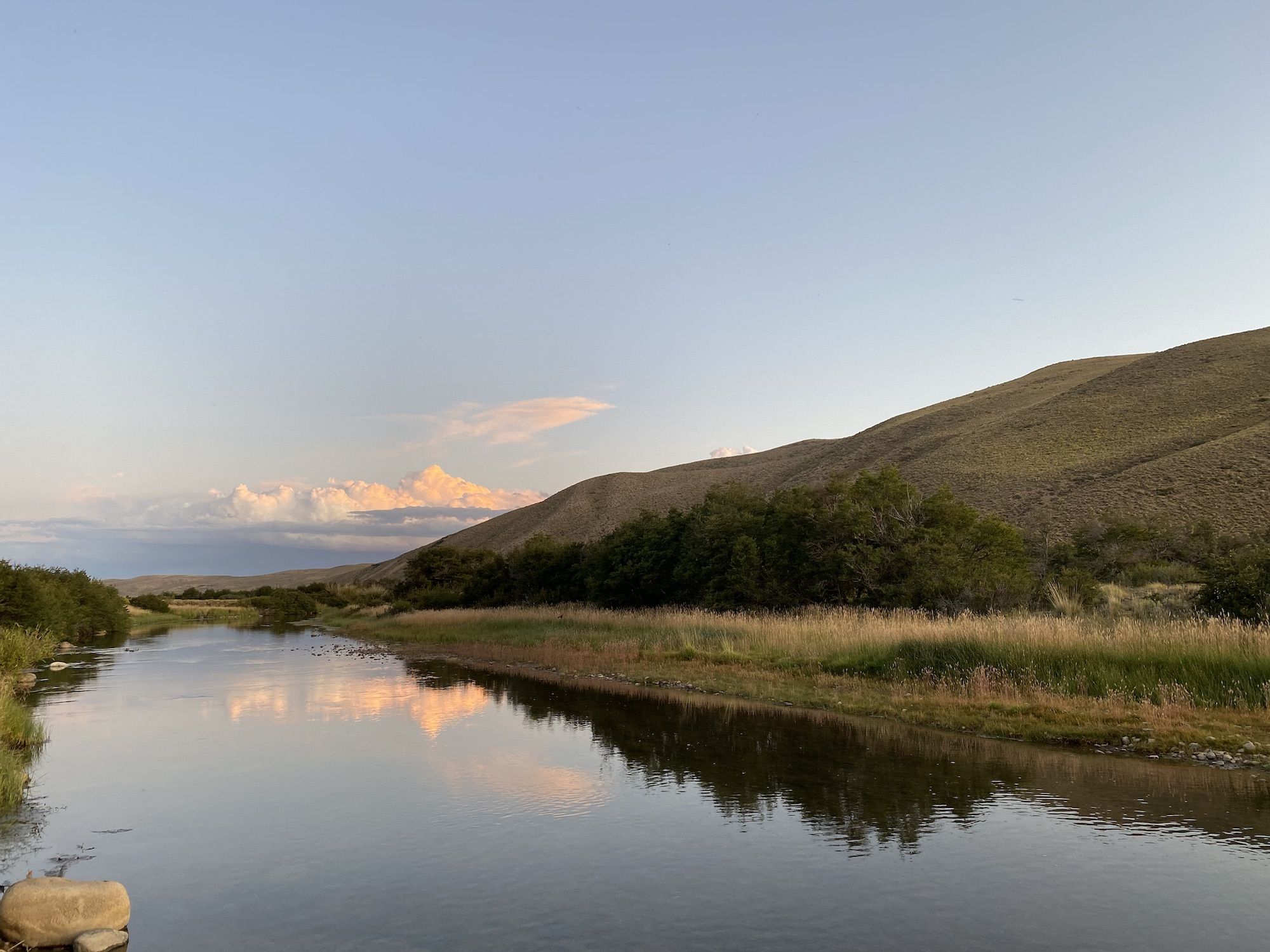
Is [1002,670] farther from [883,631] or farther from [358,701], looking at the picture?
[358,701]

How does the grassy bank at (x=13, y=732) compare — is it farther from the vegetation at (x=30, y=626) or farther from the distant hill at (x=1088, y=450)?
the distant hill at (x=1088, y=450)

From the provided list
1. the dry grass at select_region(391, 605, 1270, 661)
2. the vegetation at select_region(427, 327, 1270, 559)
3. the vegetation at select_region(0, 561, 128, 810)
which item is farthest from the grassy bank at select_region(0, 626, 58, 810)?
the vegetation at select_region(427, 327, 1270, 559)

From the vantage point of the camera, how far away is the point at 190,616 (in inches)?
A: 4033

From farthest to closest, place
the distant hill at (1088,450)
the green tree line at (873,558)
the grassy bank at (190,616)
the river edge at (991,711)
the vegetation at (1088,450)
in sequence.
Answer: the grassy bank at (190,616), the distant hill at (1088,450), the vegetation at (1088,450), the green tree line at (873,558), the river edge at (991,711)

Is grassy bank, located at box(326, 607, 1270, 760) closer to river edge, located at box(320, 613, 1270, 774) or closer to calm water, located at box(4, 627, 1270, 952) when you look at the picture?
river edge, located at box(320, 613, 1270, 774)

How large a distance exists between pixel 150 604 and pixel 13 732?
335 feet

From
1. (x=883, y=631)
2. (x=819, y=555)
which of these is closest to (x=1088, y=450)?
(x=819, y=555)

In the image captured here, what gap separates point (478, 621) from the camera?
187 ft

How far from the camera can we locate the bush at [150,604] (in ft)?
353

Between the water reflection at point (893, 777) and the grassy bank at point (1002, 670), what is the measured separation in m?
1.24

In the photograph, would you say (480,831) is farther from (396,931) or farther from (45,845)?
(45,845)

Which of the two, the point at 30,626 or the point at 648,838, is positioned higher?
the point at 30,626

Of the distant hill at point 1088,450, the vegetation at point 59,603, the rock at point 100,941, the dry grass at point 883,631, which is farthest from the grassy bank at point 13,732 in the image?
the distant hill at point 1088,450

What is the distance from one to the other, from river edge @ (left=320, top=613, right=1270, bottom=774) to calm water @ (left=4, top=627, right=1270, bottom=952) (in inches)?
36.5
